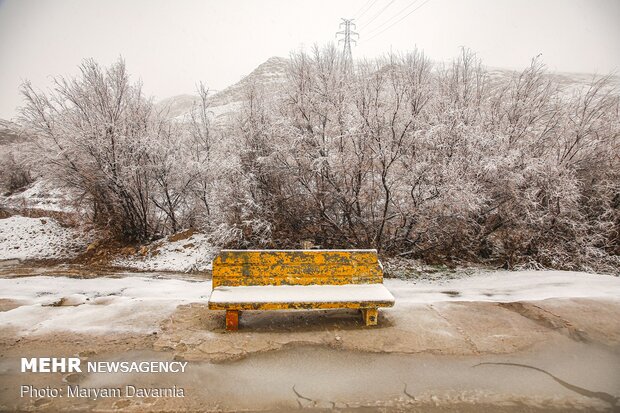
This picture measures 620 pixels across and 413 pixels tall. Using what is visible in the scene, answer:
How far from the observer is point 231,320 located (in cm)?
452

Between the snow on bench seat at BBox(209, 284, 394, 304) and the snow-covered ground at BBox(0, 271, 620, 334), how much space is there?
82cm

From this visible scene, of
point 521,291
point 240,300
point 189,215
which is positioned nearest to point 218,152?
point 189,215

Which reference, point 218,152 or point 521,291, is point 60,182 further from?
point 521,291

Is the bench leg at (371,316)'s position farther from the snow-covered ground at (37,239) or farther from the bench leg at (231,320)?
the snow-covered ground at (37,239)

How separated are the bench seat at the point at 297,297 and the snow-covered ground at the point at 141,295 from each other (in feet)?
2.85

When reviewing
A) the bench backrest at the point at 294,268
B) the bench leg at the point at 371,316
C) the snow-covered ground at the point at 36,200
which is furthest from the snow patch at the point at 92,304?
the snow-covered ground at the point at 36,200

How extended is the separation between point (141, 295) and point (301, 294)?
3393mm

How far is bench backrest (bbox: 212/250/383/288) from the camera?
189 inches

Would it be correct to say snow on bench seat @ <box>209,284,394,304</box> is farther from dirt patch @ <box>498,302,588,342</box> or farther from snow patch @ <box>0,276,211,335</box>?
dirt patch @ <box>498,302,588,342</box>

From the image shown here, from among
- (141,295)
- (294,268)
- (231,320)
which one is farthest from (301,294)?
(141,295)

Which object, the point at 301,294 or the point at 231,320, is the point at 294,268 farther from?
the point at 231,320

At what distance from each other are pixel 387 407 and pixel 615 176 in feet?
32.2

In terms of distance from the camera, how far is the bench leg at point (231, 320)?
178 inches

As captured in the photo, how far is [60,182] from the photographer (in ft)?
36.4
